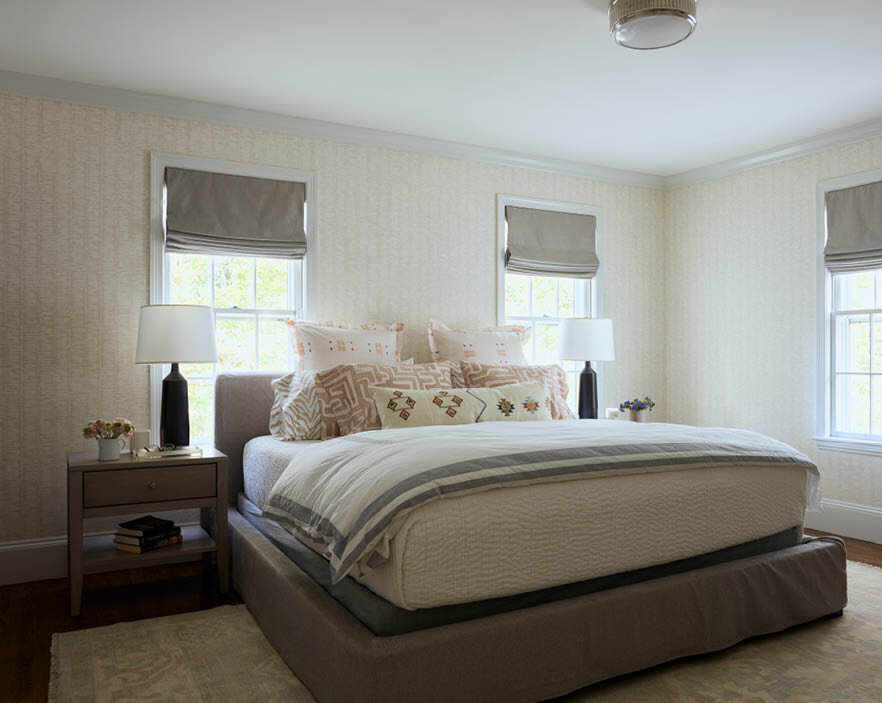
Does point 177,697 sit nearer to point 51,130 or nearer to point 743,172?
point 51,130

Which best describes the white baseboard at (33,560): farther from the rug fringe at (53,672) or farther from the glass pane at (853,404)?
the glass pane at (853,404)

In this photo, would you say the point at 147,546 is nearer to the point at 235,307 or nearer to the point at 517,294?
the point at 235,307

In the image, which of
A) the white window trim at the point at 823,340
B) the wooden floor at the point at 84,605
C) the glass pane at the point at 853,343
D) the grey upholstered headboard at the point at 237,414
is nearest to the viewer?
the wooden floor at the point at 84,605

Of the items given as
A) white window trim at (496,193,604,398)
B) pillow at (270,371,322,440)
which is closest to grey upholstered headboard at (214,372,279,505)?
pillow at (270,371,322,440)

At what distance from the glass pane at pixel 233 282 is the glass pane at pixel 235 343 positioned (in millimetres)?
93

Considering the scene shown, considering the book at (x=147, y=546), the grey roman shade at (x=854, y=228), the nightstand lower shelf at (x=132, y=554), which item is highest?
the grey roman shade at (x=854, y=228)

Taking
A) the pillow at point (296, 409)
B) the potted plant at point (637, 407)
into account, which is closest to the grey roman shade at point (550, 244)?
the potted plant at point (637, 407)

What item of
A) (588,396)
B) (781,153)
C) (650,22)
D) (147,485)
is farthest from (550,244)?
(147,485)

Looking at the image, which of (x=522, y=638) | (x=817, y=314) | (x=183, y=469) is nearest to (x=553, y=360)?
(x=817, y=314)

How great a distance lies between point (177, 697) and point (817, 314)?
14.0ft

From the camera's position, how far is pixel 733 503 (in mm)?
2607

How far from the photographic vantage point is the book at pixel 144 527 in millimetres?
3217

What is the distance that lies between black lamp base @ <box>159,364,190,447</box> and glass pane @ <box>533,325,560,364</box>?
2.63m

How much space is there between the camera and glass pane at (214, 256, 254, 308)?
4133mm
